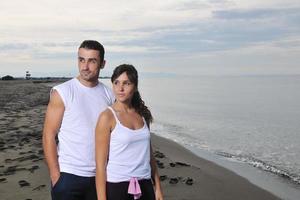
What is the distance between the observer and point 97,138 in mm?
3537

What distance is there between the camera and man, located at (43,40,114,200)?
376 cm

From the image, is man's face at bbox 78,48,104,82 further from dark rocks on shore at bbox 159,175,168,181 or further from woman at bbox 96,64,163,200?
dark rocks on shore at bbox 159,175,168,181

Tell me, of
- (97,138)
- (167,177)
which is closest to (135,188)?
(97,138)


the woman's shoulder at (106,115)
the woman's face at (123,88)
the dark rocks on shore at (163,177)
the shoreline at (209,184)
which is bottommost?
the shoreline at (209,184)

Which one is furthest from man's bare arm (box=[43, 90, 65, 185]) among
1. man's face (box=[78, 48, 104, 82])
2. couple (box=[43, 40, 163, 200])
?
man's face (box=[78, 48, 104, 82])

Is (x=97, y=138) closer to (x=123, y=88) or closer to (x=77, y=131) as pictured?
(x=77, y=131)

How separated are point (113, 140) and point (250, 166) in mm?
10327

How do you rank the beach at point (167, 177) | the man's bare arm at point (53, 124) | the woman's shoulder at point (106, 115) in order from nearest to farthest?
the woman's shoulder at point (106, 115), the man's bare arm at point (53, 124), the beach at point (167, 177)

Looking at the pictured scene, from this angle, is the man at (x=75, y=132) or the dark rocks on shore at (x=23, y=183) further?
the dark rocks on shore at (x=23, y=183)

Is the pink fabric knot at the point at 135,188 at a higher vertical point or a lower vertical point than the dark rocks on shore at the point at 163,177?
higher

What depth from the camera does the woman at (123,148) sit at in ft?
11.6

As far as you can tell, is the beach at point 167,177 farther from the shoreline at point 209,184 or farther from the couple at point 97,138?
the couple at point 97,138

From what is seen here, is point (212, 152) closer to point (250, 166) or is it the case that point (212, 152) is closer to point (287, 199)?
point (250, 166)

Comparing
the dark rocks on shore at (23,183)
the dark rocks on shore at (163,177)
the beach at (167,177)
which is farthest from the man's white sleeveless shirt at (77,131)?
the dark rocks on shore at (163,177)
